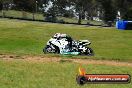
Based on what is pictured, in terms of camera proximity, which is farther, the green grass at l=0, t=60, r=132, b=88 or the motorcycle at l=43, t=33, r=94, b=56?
the motorcycle at l=43, t=33, r=94, b=56

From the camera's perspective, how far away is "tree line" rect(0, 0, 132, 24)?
98.9 metres

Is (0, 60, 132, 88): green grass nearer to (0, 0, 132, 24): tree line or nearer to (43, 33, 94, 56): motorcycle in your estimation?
(43, 33, 94, 56): motorcycle

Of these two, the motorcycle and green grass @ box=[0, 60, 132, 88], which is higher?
green grass @ box=[0, 60, 132, 88]

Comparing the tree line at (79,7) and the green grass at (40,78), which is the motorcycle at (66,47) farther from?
the tree line at (79,7)

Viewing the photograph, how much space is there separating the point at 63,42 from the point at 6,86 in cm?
1541

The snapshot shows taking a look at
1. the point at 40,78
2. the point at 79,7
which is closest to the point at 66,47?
the point at 40,78

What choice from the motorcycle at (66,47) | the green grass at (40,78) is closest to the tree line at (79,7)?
the motorcycle at (66,47)

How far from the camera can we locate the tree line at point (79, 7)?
324 ft

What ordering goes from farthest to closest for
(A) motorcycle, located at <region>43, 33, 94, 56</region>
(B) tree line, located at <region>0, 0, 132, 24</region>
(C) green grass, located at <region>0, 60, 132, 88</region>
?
(B) tree line, located at <region>0, 0, 132, 24</region>, (A) motorcycle, located at <region>43, 33, 94, 56</region>, (C) green grass, located at <region>0, 60, 132, 88</region>

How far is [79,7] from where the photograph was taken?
107375mm

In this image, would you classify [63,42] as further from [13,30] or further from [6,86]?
[13,30]

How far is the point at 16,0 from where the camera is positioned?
105250 mm

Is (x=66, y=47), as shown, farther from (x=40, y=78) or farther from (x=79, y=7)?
(x=79, y=7)

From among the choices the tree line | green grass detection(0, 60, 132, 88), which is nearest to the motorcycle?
green grass detection(0, 60, 132, 88)
